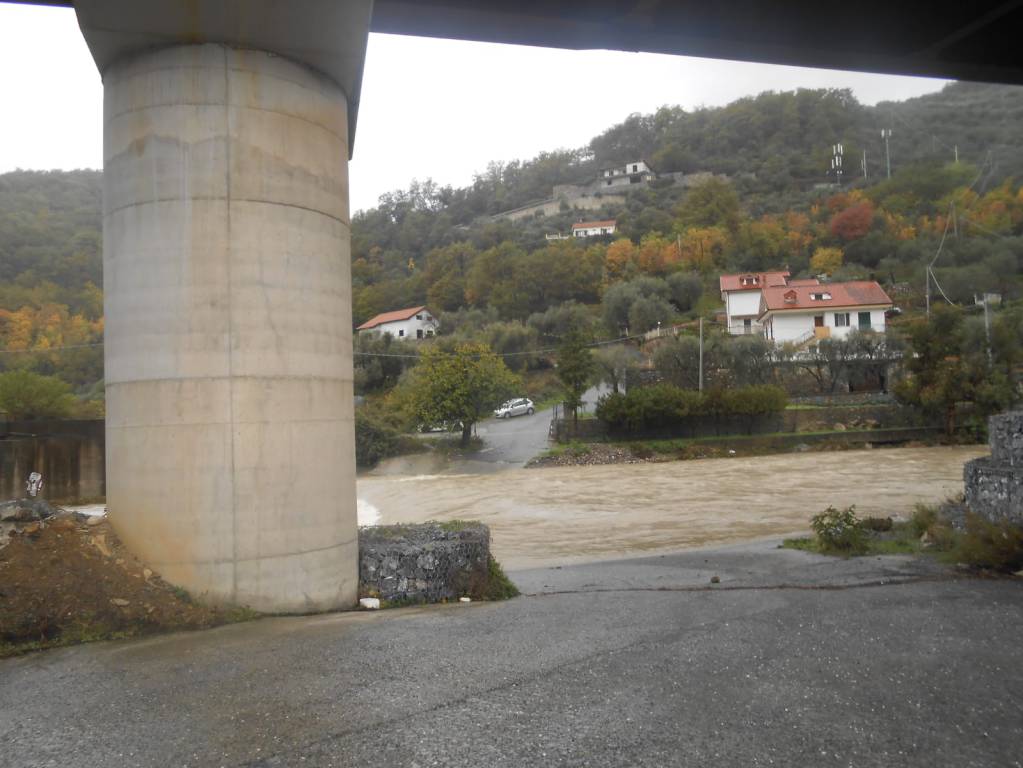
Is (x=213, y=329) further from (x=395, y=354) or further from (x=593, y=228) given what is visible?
(x=593, y=228)

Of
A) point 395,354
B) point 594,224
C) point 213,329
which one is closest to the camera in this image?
point 213,329

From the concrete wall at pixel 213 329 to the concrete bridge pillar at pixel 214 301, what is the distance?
0.04ft

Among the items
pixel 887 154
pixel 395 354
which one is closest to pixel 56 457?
pixel 395 354

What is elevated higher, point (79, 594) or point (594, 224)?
point (594, 224)

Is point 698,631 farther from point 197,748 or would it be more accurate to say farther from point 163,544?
point 163,544

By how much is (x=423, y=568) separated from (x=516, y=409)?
44718mm

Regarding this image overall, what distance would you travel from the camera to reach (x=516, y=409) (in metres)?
52.3

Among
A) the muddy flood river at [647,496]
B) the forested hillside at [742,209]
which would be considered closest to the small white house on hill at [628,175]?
the forested hillside at [742,209]

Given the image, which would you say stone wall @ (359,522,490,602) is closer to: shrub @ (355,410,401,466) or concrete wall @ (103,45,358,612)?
concrete wall @ (103,45,358,612)

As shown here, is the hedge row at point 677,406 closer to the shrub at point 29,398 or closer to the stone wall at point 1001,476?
the shrub at point 29,398

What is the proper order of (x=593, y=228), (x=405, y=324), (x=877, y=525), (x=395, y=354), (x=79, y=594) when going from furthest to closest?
(x=593, y=228), (x=405, y=324), (x=395, y=354), (x=877, y=525), (x=79, y=594)

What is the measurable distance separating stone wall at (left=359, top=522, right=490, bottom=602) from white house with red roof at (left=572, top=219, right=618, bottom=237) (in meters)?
117

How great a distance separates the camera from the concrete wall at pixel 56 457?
2348 centimetres

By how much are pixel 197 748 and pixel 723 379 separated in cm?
4738
